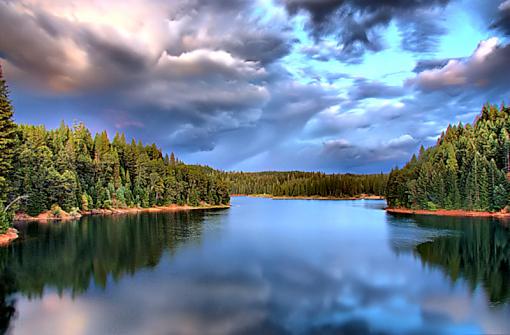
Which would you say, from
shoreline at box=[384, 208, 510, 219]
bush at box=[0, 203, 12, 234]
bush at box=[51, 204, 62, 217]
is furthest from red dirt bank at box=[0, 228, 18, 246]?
shoreline at box=[384, 208, 510, 219]

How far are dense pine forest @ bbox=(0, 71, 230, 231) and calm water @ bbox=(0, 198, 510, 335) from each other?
73.9 feet

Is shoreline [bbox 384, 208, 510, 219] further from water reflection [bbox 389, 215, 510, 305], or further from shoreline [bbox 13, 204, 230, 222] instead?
shoreline [bbox 13, 204, 230, 222]

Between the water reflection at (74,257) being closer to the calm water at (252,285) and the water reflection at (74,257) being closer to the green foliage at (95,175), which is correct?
the calm water at (252,285)

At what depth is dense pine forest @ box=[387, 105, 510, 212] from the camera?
108 meters

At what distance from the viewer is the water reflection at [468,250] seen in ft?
121

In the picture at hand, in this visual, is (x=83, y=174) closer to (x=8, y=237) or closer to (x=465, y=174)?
(x=8, y=237)

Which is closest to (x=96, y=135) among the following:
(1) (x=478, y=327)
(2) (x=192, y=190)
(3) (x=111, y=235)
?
(2) (x=192, y=190)

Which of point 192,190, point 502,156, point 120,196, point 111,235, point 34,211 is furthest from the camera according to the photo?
point 192,190

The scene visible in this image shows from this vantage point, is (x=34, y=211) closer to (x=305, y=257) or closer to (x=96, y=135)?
(x=96, y=135)

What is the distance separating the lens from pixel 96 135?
13575cm

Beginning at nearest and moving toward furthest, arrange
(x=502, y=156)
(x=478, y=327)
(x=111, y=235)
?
(x=478, y=327) → (x=111, y=235) → (x=502, y=156)

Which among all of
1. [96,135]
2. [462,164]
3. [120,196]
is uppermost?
[96,135]

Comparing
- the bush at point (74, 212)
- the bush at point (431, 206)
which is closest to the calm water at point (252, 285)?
the bush at point (74, 212)

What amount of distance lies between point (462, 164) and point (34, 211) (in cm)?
12489
